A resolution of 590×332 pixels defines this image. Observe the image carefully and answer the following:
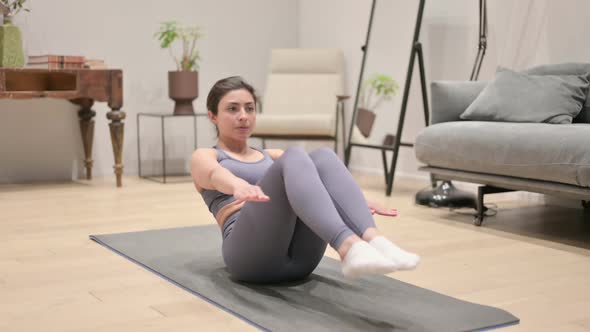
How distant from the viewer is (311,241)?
6.91ft

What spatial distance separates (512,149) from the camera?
313 cm

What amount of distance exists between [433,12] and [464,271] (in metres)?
2.79

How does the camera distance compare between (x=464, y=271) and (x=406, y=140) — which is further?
(x=406, y=140)

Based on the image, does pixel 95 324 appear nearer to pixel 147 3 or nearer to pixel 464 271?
pixel 464 271

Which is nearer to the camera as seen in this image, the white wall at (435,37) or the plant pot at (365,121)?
the white wall at (435,37)

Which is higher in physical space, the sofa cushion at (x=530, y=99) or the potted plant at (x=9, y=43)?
the potted plant at (x=9, y=43)

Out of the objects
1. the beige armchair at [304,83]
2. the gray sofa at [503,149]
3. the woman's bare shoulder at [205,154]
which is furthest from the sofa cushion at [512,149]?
the beige armchair at [304,83]

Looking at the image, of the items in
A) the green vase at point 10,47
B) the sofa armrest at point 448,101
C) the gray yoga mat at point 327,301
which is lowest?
the gray yoga mat at point 327,301

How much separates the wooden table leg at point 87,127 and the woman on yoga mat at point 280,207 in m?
2.95

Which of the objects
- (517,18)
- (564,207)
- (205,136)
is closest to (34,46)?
(205,136)

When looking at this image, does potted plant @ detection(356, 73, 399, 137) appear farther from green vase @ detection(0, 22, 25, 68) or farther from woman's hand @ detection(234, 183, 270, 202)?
woman's hand @ detection(234, 183, 270, 202)

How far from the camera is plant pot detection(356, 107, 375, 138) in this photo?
517 cm

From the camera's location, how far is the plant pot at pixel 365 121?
517 cm

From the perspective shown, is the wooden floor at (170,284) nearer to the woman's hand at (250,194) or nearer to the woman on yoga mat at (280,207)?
the woman on yoga mat at (280,207)
